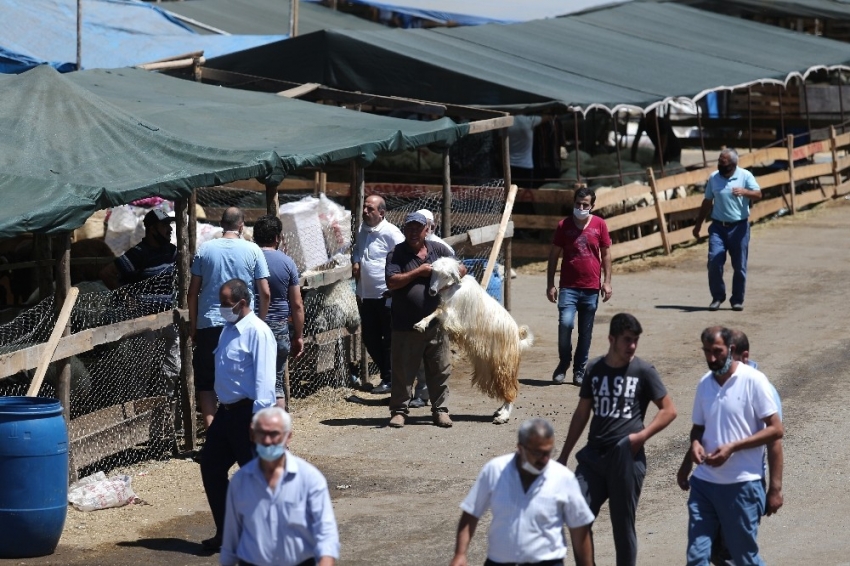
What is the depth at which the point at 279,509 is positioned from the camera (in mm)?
5324

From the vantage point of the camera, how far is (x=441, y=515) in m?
8.44

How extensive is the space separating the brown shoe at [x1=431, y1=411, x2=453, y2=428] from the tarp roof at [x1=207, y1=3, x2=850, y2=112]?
7214 millimetres

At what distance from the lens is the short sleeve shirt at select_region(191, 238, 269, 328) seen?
29.5ft

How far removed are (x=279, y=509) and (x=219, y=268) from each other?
3890mm

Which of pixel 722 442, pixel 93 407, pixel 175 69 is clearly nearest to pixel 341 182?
pixel 175 69

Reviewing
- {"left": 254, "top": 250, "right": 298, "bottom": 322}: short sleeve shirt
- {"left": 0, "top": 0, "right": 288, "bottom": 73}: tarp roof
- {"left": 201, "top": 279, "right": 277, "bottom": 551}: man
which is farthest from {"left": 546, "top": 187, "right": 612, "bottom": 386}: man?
{"left": 0, "top": 0, "right": 288, "bottom": 73}: tarp roof

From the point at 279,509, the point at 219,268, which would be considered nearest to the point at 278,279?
the point at 219,268

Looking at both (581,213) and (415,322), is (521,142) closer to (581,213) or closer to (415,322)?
(581,213)

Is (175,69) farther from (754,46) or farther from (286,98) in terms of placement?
(754,46)

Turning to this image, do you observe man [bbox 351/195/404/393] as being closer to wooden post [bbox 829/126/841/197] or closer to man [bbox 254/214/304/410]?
man [bbox 254/214/304/410]

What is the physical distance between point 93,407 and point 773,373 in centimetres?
617

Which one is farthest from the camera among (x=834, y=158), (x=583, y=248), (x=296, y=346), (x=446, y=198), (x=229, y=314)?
(x=834, y=158)

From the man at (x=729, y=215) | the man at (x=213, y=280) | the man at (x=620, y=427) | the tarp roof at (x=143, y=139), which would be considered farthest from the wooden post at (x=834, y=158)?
the man at (x=620, y=427)

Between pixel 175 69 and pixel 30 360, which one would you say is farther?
pixel 175 69
